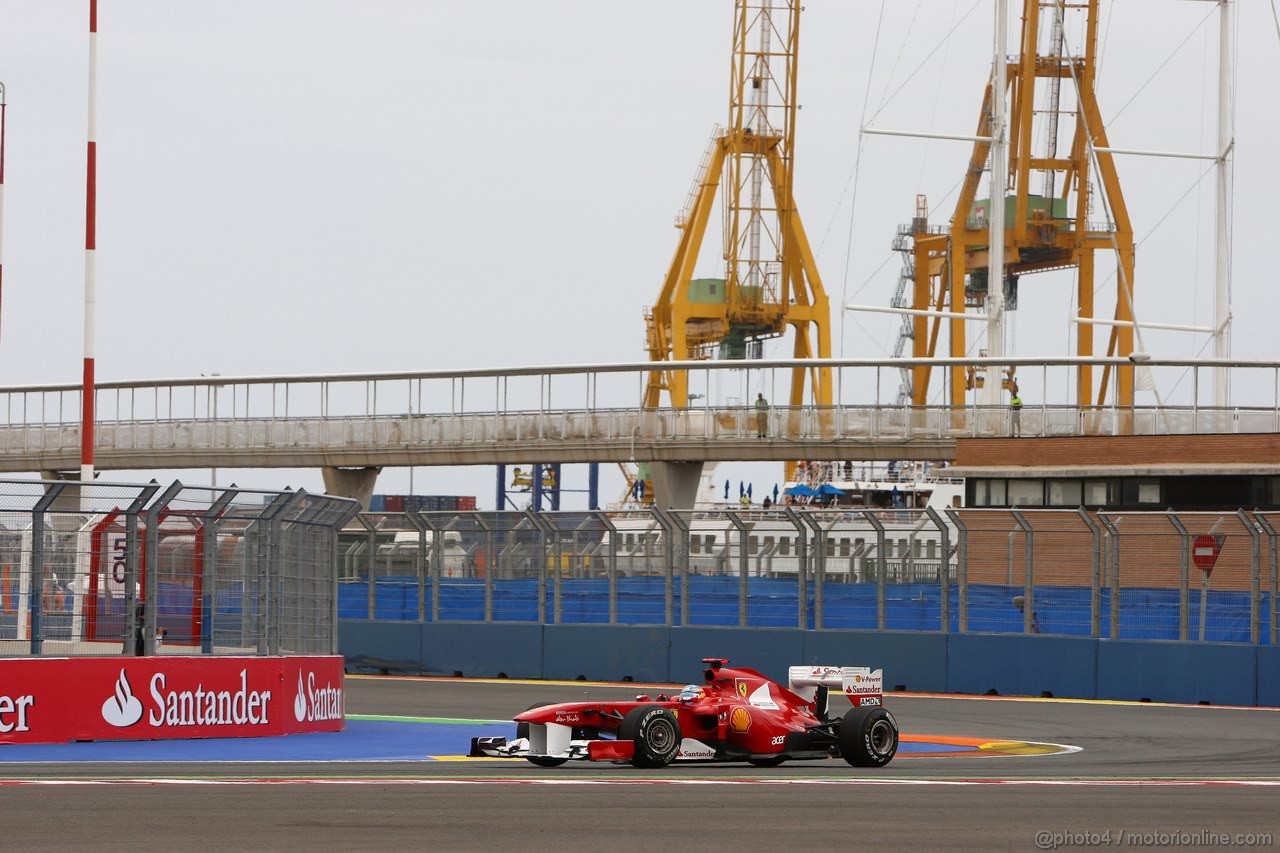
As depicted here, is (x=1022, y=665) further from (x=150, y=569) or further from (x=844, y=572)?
(x=150, y=569)

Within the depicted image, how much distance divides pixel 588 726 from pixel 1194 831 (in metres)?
5.02

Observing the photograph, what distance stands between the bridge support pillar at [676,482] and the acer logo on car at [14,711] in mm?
31839

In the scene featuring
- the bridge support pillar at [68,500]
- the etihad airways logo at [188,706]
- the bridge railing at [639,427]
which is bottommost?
the etihad airways logo at [188,706]

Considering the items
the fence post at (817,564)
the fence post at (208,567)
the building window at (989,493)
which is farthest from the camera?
the building window at (989,493)

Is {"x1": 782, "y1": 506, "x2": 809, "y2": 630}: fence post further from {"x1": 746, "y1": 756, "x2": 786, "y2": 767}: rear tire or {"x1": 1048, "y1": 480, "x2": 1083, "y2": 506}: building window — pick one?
{"x1": 1048, "y1": 480, "x2": 1083, "y2": 506}: building window

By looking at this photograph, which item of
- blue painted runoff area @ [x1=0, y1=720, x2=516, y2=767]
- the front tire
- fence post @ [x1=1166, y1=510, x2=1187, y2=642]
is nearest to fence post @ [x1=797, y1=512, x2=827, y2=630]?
fence post @ [x1=1166, y1=510, x2=1187, y2=642]

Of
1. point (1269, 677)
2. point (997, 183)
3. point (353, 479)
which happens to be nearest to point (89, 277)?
point (1269, 677)

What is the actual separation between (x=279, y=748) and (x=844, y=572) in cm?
1148

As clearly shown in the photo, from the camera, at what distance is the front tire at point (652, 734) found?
547 inches

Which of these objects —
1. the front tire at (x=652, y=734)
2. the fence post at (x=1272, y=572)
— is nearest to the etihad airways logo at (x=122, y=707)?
the front tire at (x=652, y=734)

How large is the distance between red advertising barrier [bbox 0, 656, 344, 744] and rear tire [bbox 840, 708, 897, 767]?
5.62 meters

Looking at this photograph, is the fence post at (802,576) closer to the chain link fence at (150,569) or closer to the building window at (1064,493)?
the chain link fence at (150,569)

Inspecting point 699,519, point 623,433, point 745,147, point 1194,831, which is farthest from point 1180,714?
point 745,147

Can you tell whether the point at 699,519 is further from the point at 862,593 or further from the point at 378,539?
the point at 378,539
